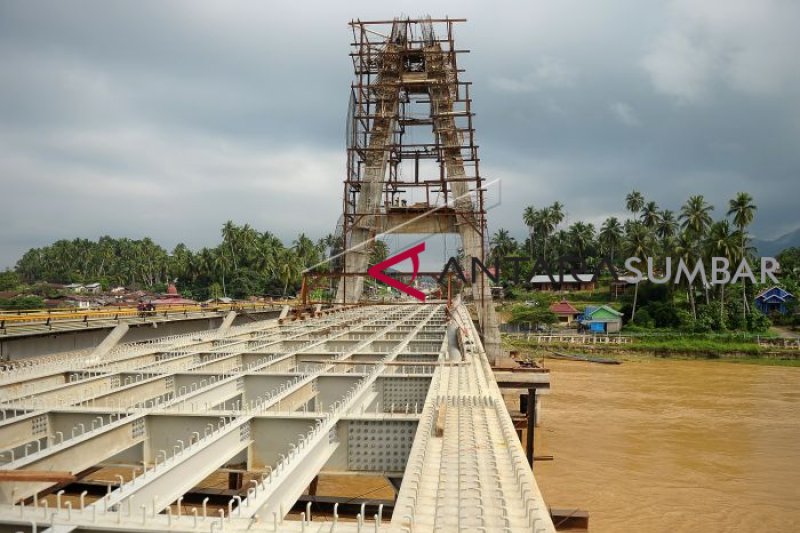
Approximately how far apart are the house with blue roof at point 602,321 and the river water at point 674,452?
790 inches

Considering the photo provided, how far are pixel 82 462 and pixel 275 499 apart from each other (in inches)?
109

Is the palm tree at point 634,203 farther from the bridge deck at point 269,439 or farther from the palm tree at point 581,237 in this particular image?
the bridge deck at point 269,439

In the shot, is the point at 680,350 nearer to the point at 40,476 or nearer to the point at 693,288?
the point at 693,288

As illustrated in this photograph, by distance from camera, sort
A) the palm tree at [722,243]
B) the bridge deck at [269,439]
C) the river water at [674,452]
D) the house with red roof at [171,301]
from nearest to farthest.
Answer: the bridge deck at [269,439]
the river water at [674,452]
the house with red roof at [171,301]
the palm tree at [722,243]

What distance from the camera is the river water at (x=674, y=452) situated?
14.5 meters

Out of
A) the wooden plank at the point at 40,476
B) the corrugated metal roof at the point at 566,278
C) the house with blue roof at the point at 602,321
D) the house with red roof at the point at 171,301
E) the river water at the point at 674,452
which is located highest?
the corrugated metal roof at the point at 566,278

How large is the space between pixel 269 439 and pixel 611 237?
97163 mm

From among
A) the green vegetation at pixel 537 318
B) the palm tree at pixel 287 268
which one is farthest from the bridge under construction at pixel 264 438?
the palm tree at pixel 287 268

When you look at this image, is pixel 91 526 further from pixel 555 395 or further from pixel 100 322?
pixel 555 395

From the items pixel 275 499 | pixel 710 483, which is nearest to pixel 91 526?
pixel 275 499

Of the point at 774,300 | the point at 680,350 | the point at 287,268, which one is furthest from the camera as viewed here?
the point at 287,268

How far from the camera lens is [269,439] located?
6.91 meters

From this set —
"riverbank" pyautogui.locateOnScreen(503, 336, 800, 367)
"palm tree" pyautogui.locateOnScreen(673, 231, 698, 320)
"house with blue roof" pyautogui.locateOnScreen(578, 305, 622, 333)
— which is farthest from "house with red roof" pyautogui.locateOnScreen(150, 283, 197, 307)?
"palm tree" pyautogui.locateOnScreen(673, 231, 698, 320)

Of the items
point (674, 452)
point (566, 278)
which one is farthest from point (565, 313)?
point (674, 452)
